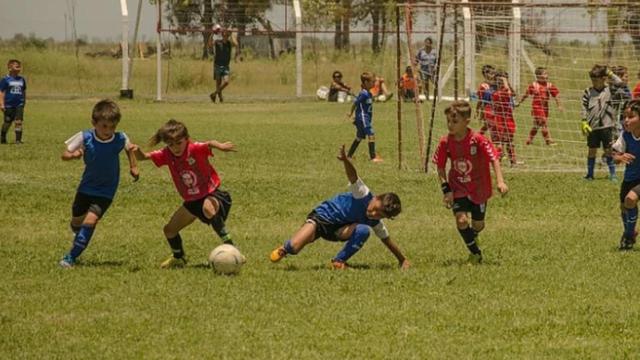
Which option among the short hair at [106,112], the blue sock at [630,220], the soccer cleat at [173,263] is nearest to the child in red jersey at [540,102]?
the blue sock at [630,220]

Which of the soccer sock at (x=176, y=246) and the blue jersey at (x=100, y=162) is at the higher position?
the blue jersey at (x=100, y=162)

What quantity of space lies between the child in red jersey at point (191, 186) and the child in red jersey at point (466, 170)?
80.3 inches

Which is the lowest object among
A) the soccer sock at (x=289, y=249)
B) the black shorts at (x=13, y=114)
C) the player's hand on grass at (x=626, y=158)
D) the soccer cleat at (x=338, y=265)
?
the soccer cleat at (x=338, y=265)

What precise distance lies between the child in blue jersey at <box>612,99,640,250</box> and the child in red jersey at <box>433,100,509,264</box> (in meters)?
1.43

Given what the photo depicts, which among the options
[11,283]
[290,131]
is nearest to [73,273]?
[11,283]

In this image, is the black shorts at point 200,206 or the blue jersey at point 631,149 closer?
the black shorts at point 200,206

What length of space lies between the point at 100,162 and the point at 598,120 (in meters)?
10.2

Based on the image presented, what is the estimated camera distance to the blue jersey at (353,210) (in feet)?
36.1

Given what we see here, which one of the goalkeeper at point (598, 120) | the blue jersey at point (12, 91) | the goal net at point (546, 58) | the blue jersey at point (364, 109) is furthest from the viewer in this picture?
the goal net at point (546, 58)

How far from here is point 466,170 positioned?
1150cm

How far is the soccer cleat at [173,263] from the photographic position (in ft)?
36.6

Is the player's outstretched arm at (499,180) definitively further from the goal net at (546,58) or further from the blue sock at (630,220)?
the goal net at (546,58)

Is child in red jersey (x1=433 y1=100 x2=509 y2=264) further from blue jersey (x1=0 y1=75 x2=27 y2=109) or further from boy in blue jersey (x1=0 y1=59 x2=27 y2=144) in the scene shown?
blue jersey (x1=0 y1=75 x2=27 y2=109)

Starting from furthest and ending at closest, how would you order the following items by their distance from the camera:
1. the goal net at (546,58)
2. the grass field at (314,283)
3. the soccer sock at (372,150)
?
the goal net at (546,58) < the soccer sock at (372,150) < the grass field at (314,283)
